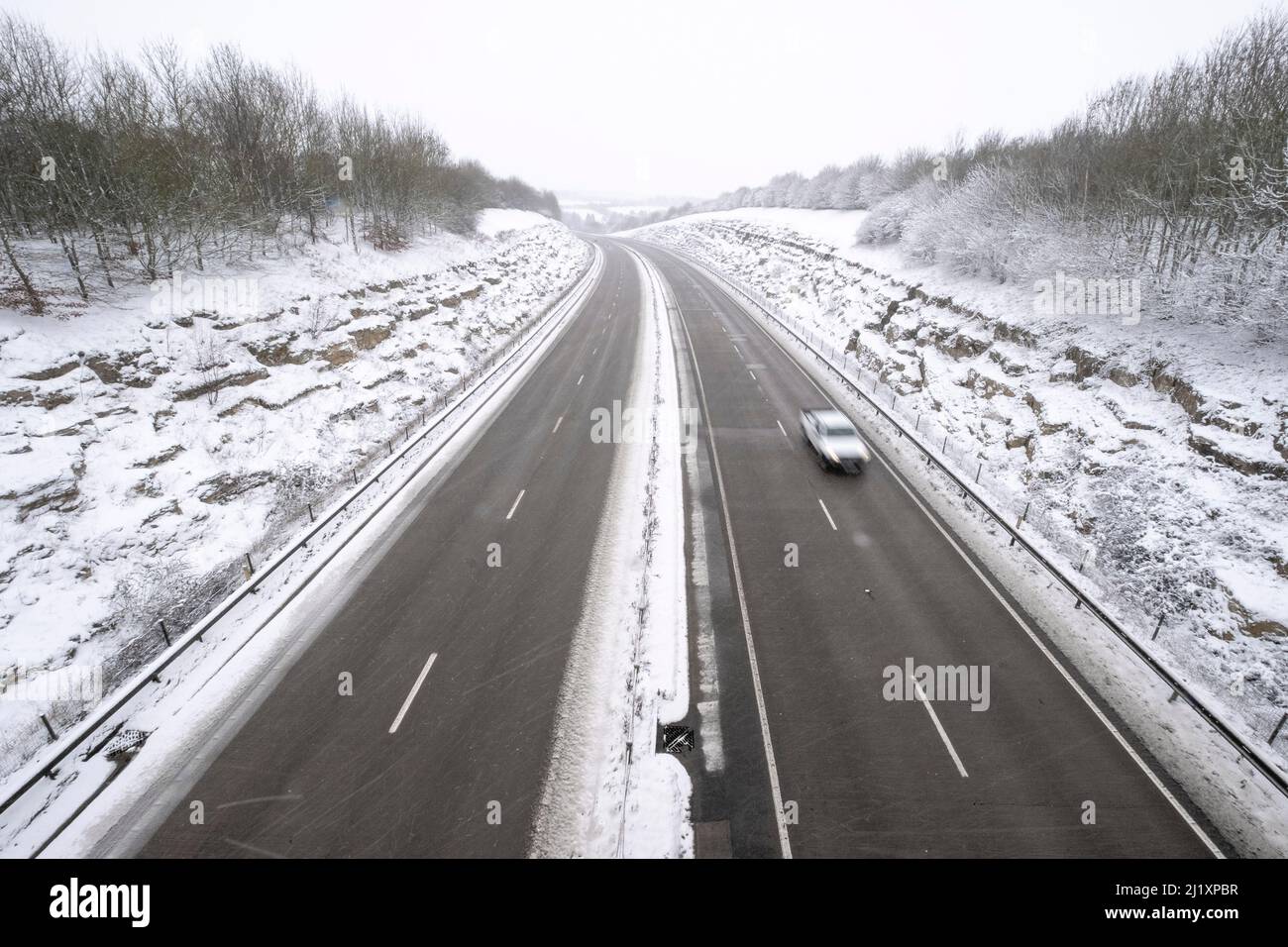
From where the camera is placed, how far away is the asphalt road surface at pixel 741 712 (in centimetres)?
797

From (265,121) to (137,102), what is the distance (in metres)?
6.69

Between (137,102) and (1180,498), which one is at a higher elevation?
(137,102)

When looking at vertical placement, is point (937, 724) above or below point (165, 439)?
below

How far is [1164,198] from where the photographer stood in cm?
2152

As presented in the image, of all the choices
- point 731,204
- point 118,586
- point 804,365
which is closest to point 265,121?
point 118,586

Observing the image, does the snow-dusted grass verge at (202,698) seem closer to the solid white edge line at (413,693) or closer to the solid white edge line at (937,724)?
the solid white edge line at (413,693)

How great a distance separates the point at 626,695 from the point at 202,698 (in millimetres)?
8300

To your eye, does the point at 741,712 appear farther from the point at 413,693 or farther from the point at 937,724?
the point at 413,693

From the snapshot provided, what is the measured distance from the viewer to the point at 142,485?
1515 centimetres

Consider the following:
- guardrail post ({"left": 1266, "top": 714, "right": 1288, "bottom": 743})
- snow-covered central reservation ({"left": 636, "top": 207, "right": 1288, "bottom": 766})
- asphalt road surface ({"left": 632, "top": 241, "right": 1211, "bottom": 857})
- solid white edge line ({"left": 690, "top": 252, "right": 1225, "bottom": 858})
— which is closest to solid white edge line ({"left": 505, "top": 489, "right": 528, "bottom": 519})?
asphalt road surface ({"left": 632, "top": 241, "right": 1211, "bottom": 857})

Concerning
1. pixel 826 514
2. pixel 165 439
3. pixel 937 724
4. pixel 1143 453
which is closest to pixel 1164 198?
pixel 1143 453

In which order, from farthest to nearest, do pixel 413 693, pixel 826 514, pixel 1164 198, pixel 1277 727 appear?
pixel 1164 198
pixel 826 514
pixel 413 693
pixel 1277 727
